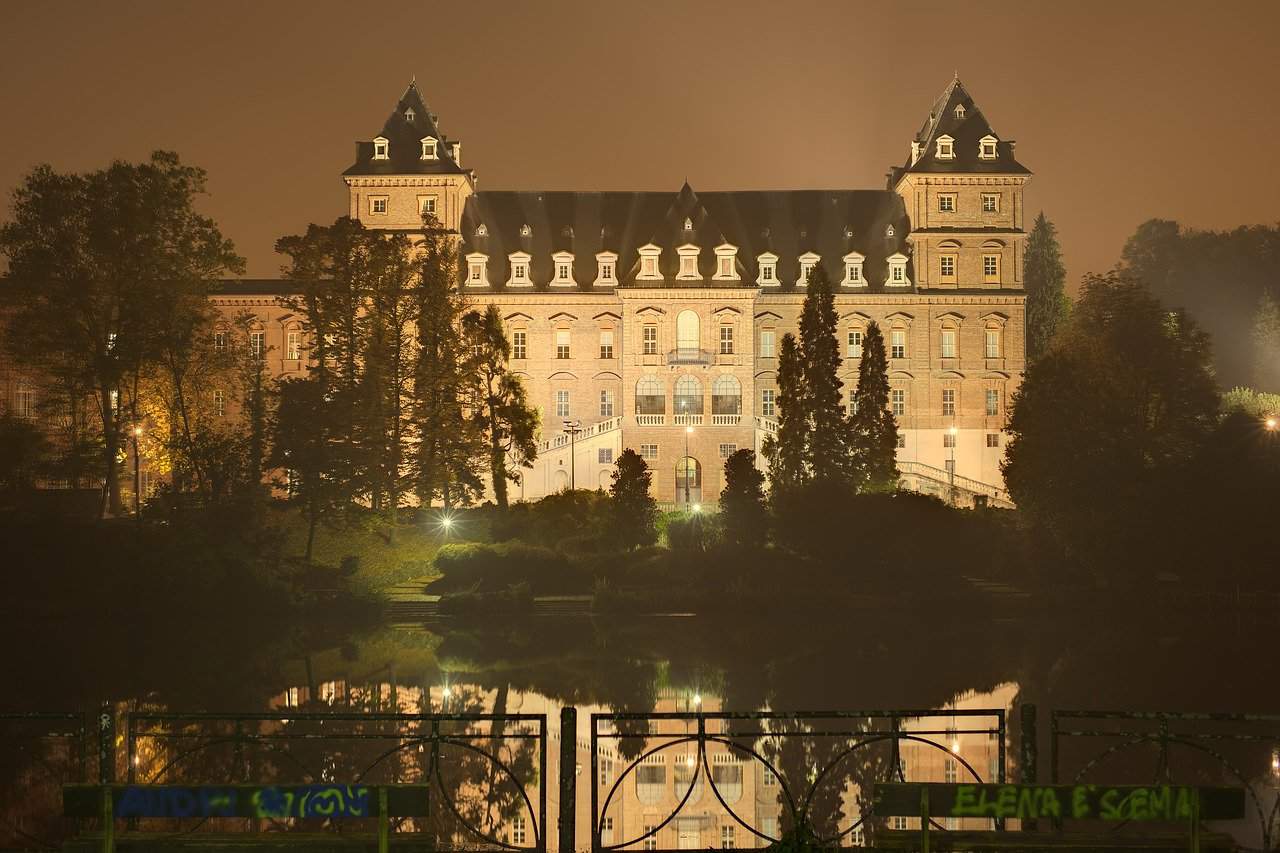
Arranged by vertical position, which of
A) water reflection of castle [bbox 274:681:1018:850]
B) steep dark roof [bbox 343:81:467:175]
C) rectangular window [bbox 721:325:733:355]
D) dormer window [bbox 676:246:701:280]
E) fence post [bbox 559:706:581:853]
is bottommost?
water reflection of castle [bbox 274:681:1018:850]

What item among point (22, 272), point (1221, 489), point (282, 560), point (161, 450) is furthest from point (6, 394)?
point (1221, 489)

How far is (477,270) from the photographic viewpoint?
69.4m

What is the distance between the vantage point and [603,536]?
147 ft

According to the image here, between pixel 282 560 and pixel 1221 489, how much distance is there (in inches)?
1152

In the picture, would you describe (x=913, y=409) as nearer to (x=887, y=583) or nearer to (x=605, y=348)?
(x=605, y=348)

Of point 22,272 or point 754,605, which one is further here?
point 22,272

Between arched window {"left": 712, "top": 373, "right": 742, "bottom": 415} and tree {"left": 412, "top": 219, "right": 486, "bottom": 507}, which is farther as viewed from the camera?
arched window {"left": 712, "top": 373, "right": 742, "bottom": 415}

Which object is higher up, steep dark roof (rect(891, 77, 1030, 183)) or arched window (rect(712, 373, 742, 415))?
steep dark roof (rect(891, 77, 1030, 183))

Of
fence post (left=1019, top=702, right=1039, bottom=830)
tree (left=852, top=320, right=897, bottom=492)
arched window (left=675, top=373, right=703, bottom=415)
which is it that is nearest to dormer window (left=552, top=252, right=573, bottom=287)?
arched window (left=675, top=373, right=703, bottom=415)

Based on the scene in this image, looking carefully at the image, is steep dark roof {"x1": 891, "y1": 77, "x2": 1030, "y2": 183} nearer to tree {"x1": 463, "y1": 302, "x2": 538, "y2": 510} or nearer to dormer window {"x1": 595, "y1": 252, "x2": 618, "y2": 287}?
dormer window {"x1": 595, "y1": 252, "x2": 618, "y2": 287}

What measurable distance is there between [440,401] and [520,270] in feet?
76.7

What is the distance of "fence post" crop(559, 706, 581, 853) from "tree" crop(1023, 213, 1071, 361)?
2839 inches

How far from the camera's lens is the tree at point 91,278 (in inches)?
1711

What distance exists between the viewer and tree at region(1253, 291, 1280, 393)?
284ft
